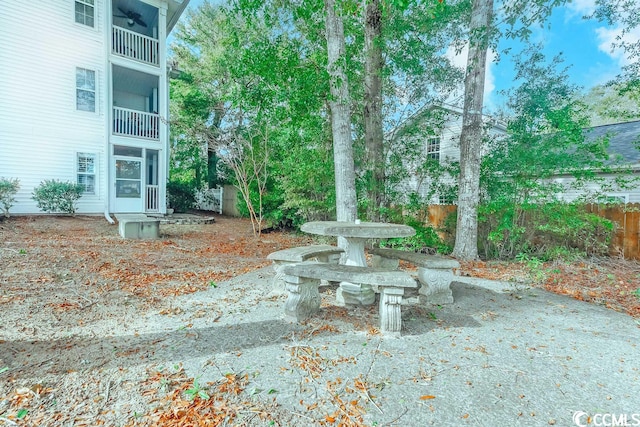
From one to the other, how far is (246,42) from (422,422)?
29.0ft

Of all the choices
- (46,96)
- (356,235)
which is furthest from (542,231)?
(46,96)

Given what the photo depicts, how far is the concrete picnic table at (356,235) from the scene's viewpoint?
3699mm

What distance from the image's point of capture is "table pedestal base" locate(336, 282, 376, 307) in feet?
13.3

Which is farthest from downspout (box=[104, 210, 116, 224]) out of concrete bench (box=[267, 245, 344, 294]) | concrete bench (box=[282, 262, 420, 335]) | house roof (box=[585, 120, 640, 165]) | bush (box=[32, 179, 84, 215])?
house roof (box=[585, 120, 640, 165])

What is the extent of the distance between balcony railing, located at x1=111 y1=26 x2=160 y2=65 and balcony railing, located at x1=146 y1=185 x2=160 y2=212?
453cm

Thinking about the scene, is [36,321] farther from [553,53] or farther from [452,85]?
[553,53]

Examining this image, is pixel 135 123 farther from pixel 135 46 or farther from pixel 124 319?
pixel 124 319

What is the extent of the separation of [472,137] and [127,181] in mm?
11222

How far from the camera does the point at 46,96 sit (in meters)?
10.6

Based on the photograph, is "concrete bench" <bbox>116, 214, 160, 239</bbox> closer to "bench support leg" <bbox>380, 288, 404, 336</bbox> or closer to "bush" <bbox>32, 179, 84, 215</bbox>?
"bush" <bbox>32, 179, 84, 215</bbox>

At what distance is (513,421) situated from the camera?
6.65ft

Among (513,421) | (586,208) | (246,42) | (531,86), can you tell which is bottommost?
(513,421)

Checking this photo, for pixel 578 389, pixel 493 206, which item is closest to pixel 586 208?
pixel 493 206

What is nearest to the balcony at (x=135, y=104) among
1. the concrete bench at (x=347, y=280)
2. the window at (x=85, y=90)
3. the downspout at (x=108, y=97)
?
the downspout at (x=108, y=97)
